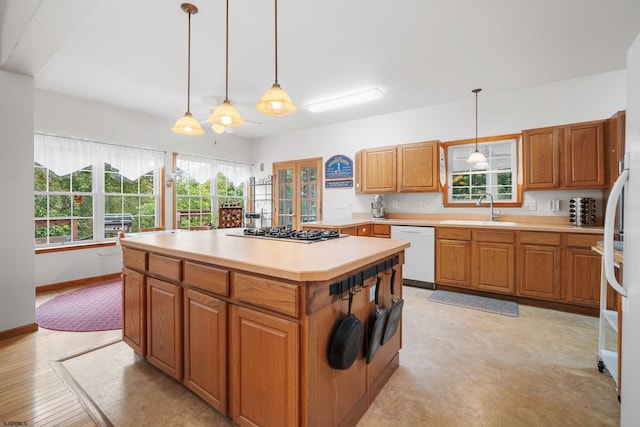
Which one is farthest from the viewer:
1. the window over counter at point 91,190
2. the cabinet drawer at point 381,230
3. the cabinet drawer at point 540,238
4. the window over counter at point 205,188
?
the window over counter at point 205,188

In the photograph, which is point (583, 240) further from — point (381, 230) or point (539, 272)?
point (381, 230)

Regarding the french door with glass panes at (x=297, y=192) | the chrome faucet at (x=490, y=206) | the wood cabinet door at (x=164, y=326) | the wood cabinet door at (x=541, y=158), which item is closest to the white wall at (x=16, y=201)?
the wood cabinet door at (x=164, y=326)

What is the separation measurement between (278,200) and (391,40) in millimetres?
4168

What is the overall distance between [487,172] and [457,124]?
819 mm

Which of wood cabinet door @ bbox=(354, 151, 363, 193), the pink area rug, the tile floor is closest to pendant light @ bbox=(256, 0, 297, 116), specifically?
the tile floor

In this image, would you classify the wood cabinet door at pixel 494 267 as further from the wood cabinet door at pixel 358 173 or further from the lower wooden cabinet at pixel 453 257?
the wood cabinet door at pixel 358 173

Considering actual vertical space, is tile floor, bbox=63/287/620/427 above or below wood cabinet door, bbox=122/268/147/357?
below

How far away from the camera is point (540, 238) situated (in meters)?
3.24

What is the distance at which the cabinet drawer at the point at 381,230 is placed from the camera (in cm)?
431

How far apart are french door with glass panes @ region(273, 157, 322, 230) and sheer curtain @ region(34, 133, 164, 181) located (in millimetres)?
2291

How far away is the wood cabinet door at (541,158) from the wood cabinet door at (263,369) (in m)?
3.68

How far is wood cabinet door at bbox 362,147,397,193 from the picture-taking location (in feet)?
15.0

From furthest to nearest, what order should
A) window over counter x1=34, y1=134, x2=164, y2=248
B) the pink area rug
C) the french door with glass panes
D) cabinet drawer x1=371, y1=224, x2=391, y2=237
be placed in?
the french door with glass panes < cabinet drawer x1=371, y1=224, x2=391, y2=237 < window over counter x1=34, y1=134, x2=164, y2=248 < the pink area rug

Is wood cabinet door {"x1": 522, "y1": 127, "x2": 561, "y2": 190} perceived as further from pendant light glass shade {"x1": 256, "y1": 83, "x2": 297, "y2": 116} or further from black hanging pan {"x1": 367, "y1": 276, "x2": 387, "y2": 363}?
pendant light glass shade {"x1": 256, "y1": 83, "x2": 297, "y2": 116}
